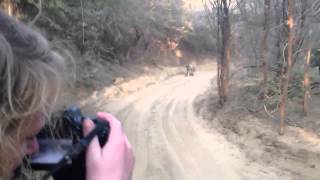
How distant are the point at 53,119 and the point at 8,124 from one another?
16cm

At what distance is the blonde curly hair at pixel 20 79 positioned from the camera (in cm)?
72

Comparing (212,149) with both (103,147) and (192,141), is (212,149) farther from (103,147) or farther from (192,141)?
(103,147)

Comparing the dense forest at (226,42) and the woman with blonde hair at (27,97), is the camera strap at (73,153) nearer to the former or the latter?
the woman with blonde hair at (27,97)

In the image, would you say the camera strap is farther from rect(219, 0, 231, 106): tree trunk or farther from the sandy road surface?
rect(219, 0, 231, 106): tree trunk

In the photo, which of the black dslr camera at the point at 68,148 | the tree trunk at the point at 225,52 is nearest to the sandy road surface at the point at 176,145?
the tree trunk at the point at 225,52

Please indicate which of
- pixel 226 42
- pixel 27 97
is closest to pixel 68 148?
pixel 27 97

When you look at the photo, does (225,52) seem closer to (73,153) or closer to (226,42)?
(226,42)

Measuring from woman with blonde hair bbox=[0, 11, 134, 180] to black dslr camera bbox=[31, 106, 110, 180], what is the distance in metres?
0.02

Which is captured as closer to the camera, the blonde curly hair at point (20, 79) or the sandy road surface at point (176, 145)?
the blonde curly hair at point (20, 79)

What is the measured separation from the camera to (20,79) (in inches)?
29.3

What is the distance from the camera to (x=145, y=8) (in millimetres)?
28875

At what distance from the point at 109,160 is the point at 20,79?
0.71 feet

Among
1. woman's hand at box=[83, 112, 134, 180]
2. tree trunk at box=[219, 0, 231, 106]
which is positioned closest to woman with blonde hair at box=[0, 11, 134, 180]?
woman's hand at box=[83, 112, 134, 180]

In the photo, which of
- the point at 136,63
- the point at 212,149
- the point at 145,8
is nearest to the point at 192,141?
the point at 212,149
